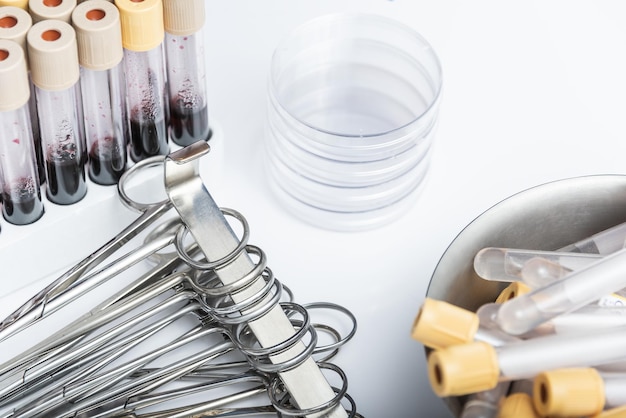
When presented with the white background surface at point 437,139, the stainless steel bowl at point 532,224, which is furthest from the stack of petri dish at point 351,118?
the stainless steel bowl at point 532,224

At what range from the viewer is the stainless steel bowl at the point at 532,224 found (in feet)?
1.99

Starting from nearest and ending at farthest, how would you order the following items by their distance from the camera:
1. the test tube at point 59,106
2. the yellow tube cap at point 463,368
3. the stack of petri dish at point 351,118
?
the yellow tube cap at point 463,368 → the test tube at point 59,106 → the stack of petri dish at point 351,118

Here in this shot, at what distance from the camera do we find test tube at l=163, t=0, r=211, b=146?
0.67m

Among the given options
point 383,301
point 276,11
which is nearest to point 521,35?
point 276,11

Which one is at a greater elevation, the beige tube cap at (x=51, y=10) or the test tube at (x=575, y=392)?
the beige tube cap at (x=51, y=10)

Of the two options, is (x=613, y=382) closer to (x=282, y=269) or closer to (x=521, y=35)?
(x=282, y=269)

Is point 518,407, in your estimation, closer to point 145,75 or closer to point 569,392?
point 569,392

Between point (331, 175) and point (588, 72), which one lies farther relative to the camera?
point (588, 72)

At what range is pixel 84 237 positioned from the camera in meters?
0.71

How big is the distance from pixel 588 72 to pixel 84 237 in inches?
18.6

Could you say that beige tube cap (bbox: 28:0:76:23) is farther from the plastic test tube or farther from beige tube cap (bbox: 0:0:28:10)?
the plastic test tube

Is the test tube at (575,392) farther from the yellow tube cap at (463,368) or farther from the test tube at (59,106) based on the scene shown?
the test tube at (59,106)

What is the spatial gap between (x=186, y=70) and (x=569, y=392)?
1.19 ft

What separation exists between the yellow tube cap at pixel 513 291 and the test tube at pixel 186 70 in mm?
264
